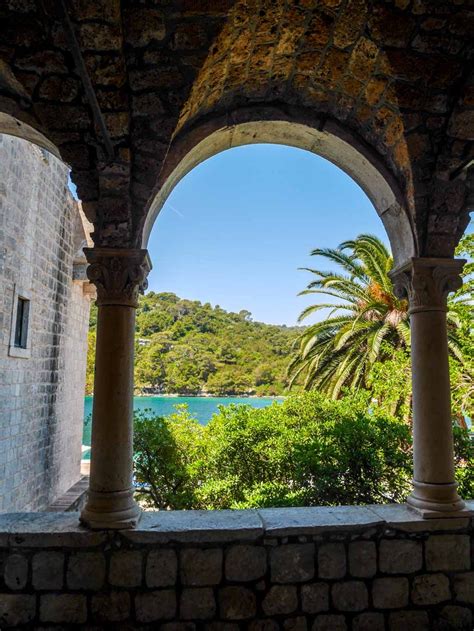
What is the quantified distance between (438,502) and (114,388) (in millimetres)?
2147

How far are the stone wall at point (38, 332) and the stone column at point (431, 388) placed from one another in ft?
13.1

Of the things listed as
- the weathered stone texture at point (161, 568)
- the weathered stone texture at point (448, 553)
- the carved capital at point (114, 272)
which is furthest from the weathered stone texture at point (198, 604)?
the carved capital at point (114, 272)

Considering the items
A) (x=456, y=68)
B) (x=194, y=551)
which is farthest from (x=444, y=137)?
(x=194, y=551)

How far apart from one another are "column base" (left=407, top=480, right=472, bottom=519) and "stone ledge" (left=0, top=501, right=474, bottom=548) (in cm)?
4

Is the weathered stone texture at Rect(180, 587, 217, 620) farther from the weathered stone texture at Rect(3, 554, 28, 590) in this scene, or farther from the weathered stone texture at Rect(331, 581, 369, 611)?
the weathered stone texture at Rect(3, 554, 28, 590)

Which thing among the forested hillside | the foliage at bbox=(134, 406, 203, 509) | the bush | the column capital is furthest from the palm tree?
the forested hillside

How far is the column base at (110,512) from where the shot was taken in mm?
2566

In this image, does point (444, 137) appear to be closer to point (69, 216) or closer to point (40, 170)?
point (40, 170)

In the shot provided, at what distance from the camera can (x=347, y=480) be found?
394 centimetres

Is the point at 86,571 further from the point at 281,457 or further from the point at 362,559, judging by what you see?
the point at 281,457

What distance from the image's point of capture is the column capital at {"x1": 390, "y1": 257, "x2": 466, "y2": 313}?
123 inches

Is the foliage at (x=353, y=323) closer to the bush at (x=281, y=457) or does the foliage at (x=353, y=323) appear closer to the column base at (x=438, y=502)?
the bush at (x=281, y=457)

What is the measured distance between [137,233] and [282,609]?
2387 millimetres

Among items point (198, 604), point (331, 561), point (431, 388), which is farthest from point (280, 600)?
point (431, 388)
